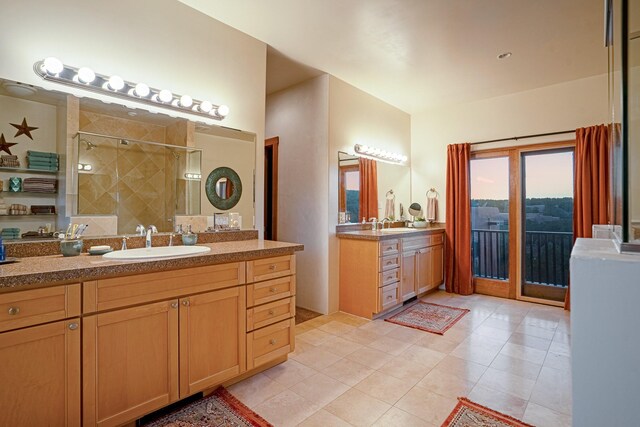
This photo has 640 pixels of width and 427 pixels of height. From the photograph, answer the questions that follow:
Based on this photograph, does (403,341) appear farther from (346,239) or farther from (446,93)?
(446,93)

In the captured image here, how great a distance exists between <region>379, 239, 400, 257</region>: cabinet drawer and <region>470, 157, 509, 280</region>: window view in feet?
→ 5.13

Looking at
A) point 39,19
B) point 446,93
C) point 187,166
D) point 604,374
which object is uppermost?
point 446,93

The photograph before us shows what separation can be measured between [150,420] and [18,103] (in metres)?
1.86

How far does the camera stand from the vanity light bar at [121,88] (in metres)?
1.78

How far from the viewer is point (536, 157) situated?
4020 millimetres

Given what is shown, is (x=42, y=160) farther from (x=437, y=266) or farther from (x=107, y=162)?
(x=437, y=266)

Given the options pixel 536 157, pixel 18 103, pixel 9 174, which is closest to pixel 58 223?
pixel 9 174

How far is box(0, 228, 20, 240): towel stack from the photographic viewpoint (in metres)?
1.67

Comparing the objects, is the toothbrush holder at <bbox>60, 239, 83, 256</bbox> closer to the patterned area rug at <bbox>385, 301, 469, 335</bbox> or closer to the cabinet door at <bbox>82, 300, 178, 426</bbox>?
the cabinet door at <bbox>82, 300, 178, 426</bbox>

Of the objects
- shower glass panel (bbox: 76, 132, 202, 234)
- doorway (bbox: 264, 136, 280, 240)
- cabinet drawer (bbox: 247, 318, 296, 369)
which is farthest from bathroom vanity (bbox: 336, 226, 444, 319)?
shower glass panel (bbox: 76, 132, 202, 234)

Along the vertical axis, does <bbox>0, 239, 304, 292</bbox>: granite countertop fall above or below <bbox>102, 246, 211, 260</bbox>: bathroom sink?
below

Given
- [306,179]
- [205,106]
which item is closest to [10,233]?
[205,106]

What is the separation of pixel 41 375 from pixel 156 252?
Result: 788mm

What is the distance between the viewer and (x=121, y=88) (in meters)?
2.03
